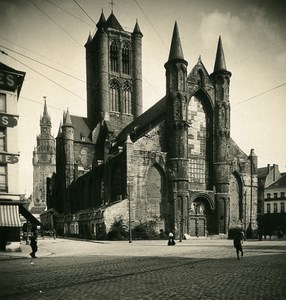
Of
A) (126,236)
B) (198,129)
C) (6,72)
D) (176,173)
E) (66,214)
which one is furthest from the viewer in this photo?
(66,214)

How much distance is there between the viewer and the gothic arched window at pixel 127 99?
6125cm

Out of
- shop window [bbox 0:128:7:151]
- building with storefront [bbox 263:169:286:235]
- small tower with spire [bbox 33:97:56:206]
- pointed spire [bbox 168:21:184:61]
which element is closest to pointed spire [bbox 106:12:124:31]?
pointed spire [bbox 168:21:184:61]

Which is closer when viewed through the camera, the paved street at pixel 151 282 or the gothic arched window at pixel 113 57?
the paved street at pixel 151 282

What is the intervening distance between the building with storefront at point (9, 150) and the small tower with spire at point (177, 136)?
21.0m

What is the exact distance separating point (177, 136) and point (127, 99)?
80.8ft

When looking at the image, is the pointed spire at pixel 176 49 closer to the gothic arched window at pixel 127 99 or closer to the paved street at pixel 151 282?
the gothic arched window at pixel 127 99

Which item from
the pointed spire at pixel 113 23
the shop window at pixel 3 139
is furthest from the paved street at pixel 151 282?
the pointed spire at pixel 113 23

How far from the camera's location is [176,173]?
1516 inches

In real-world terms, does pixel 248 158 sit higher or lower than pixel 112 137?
Answer: lower

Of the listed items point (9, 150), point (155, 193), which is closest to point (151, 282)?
point (9, 150)

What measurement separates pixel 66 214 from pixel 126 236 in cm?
2284

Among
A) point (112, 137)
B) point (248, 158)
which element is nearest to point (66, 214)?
point (112, 137)

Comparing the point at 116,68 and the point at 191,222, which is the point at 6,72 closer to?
the point at 191,222

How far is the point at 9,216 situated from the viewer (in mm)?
18609
